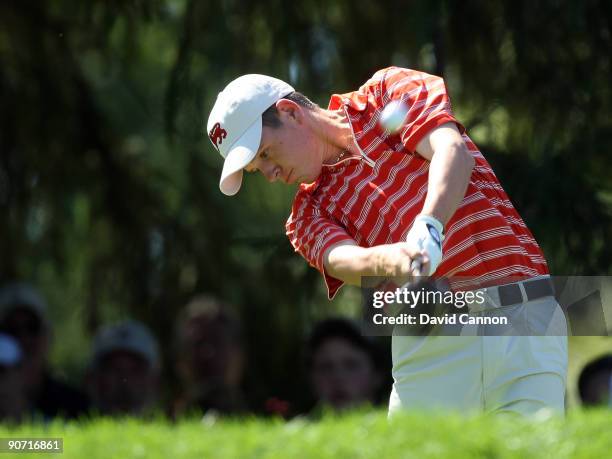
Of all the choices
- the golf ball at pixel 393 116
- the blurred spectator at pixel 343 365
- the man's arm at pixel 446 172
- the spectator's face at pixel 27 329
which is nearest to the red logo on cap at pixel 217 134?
the golf ball at pixel 393 116

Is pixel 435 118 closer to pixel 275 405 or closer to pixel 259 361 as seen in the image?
pixel 275 405

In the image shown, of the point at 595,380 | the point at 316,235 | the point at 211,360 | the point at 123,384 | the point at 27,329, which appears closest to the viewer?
the point at 316,235

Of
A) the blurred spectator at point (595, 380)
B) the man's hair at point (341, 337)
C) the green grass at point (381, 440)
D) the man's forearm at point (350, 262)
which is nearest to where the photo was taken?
the green grass at point (381, 440)

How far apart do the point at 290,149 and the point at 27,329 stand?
3507mm

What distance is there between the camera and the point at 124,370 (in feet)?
20.8

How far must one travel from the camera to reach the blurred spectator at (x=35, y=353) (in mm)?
6078

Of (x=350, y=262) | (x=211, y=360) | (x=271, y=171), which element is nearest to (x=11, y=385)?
(x=211, y=360)

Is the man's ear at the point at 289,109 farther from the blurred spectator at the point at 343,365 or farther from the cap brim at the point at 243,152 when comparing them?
the blurred spectator at the point at 343,365

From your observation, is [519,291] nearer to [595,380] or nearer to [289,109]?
[289,109]

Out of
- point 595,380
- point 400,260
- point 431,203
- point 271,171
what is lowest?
point 595,380

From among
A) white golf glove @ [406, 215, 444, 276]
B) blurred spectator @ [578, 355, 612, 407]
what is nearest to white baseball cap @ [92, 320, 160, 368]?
blurred spectator @ [578, 355, 612, 407]

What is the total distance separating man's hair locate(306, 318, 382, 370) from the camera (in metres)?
6.02

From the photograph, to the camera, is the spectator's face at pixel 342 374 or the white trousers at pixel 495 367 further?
the spectator's face at pixel 342 374

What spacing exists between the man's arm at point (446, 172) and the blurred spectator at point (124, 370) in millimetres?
3287
